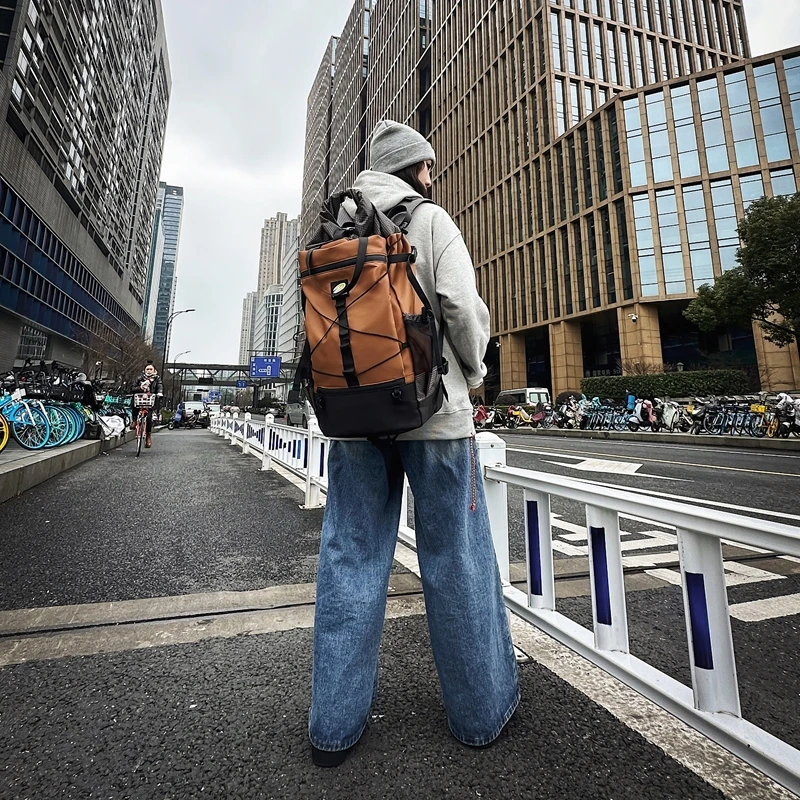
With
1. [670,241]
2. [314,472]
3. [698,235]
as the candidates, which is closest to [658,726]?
[314,472]

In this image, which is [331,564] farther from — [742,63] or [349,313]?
[742,63]

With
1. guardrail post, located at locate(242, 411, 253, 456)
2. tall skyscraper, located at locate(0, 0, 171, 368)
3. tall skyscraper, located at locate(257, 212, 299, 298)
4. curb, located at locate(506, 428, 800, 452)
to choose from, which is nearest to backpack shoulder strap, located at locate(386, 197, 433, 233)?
guardrail post, located at locate(242, 411, 253, 456)

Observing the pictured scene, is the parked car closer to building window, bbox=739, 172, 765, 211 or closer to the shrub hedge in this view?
the shrub hedge

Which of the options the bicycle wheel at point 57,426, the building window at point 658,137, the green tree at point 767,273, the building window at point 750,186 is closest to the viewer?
the bicycle wheel at point 57,426

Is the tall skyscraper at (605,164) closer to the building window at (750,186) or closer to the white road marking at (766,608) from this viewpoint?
the building window at (750,186)

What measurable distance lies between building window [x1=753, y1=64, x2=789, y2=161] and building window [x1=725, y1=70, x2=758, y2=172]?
634mm

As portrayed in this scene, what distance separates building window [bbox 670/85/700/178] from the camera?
99.1ft

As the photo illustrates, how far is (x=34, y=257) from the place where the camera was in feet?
85.9

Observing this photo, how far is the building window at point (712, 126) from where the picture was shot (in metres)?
29.6

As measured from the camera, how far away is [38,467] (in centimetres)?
581

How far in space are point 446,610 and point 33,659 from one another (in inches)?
67.6

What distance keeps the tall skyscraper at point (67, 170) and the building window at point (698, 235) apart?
39.6m

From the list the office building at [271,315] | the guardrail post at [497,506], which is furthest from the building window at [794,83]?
the office building at [271,315]

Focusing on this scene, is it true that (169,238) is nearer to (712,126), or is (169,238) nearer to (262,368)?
(262,368)
